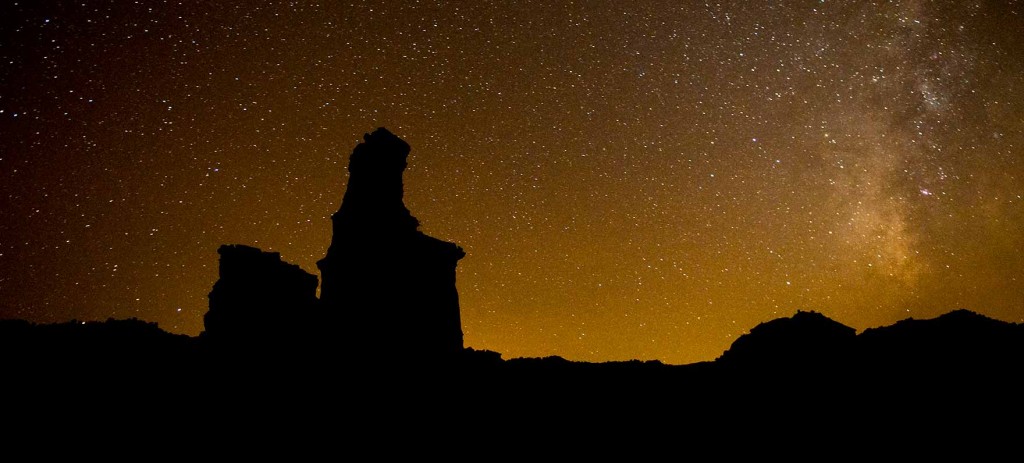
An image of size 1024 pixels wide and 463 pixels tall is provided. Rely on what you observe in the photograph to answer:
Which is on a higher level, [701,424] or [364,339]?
[364,339]

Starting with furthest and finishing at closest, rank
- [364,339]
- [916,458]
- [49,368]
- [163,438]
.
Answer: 1. [364,339]
2. [49,368]
3. [163,438]
4. [916,458]

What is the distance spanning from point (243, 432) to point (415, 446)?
5.80 metres

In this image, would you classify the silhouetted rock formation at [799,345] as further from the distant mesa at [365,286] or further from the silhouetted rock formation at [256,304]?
the silhouetted rock formation at [256,304]

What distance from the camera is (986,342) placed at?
63.9 feet

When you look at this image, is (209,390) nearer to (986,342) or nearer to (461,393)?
(461,393)

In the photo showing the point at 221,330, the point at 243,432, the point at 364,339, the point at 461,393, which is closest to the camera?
the point at 243,432

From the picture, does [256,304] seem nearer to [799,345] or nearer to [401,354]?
[401,354]

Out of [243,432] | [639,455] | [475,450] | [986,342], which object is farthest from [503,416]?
[986,342]

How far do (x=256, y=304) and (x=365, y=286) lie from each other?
5.49 m

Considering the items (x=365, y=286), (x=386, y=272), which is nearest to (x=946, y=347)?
(x=386, y=272)

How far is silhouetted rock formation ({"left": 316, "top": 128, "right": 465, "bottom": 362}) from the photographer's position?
3041 cm

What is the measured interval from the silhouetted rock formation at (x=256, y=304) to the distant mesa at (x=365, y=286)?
0.05 m

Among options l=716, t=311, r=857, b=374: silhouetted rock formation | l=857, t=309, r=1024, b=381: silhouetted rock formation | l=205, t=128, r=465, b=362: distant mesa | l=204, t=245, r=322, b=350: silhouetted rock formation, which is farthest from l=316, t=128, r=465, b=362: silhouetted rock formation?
l=857, t=309, r=1024, b=381: silhouetted rock formation

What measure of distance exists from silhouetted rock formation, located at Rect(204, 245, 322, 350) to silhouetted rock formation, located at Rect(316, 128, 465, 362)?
2.09m
